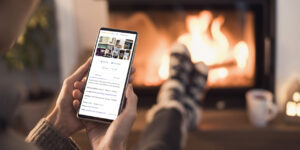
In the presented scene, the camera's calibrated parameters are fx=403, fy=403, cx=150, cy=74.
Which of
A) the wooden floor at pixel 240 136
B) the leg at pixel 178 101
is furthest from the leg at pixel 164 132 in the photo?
the wooden floor at pixel 240 136

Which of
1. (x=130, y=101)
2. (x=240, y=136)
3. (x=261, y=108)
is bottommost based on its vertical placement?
(x=240, y=136)

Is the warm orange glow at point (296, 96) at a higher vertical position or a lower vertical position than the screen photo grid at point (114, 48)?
lower

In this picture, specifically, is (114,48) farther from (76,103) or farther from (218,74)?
(218,74)

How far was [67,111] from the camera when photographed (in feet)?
2.59

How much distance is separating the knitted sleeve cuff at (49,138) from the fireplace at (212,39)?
3.10ft

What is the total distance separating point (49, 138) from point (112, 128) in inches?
4.3

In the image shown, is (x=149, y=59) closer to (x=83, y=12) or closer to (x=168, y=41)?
(x=168, y=41)

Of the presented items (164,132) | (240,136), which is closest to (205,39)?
(240,136)

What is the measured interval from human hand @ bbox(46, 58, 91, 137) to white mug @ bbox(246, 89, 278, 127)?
916 mm

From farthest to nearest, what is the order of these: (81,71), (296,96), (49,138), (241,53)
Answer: (241,53) < (296,96) < (81,71) < (49,138)

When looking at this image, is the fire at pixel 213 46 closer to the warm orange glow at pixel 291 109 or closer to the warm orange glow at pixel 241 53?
the warm orange glow at pixel 241 53

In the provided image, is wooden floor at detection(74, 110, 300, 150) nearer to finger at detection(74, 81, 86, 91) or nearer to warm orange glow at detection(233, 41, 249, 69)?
warm orange glow at detection(233, 41, 249, 69)

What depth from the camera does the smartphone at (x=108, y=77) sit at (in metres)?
0.75

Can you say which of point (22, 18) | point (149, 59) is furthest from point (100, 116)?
point (149, 59)
